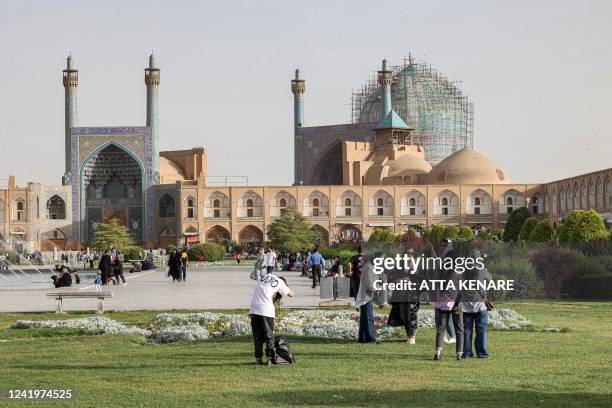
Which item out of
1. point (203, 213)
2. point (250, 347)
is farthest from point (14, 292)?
point (203, 213)

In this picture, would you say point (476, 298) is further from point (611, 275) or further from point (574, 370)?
point (611, 275)

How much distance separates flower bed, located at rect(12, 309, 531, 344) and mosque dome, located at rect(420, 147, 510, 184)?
48.9m

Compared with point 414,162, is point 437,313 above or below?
below

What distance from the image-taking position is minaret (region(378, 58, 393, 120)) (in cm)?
6542

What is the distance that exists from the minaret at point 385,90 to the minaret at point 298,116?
4552mm

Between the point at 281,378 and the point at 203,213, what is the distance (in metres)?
53.2

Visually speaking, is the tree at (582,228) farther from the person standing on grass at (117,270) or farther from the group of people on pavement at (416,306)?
the group of people on pavement at (416,306)

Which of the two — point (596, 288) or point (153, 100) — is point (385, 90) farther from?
point (596, 288)

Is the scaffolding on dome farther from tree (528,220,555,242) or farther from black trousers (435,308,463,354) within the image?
black trousers (435,308,463,354)

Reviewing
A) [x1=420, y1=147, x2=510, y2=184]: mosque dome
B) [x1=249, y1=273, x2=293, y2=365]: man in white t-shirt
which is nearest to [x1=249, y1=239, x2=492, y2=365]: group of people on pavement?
[x1=249, y1=273, x2=293, y2=365]: man in white t-shirt

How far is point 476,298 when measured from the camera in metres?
9.17

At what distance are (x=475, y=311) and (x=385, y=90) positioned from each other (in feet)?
188

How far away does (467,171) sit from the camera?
61.6 meters

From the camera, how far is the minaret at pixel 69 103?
60.0 meters
